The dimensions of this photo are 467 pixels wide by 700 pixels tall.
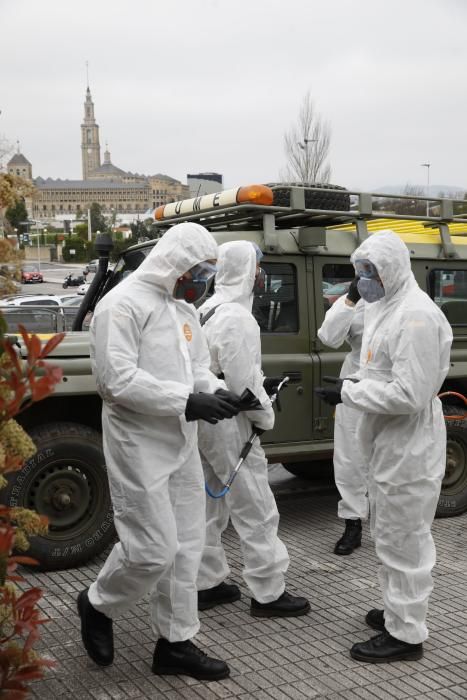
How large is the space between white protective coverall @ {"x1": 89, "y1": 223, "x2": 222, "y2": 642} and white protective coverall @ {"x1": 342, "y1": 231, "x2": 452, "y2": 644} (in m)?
0.83

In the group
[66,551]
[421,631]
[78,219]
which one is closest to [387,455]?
[421,631]

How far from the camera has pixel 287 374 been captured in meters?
5.87

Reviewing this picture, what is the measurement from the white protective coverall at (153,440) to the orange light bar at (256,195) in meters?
1.88

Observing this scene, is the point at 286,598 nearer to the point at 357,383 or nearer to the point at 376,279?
the point at 357,383

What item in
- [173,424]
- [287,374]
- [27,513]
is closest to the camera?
[27,513]

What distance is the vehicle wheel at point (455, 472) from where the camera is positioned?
6.48 metres

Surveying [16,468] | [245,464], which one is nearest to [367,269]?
[245,464]

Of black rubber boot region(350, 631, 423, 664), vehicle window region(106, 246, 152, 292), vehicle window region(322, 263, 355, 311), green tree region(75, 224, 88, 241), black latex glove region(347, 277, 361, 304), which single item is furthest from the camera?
green tree region(75, 224, 88, 241)

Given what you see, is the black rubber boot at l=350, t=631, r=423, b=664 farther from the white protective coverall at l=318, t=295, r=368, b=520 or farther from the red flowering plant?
the red flowering plant

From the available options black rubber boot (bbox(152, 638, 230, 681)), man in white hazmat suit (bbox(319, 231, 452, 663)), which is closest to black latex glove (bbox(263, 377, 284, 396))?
man in white hazmat suit (bbox(319, 231, 452, 663))

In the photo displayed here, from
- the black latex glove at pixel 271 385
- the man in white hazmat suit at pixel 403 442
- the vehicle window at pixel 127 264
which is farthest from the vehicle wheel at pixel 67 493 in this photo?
the man in white hazmat suit at pixel 403 442

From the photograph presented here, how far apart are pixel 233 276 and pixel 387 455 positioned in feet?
4.24

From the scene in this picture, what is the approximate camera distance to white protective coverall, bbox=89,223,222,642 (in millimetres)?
3492

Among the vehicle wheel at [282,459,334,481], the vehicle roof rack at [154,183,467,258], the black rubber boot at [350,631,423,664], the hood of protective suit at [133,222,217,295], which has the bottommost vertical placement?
the vehicle wheel at [282,459,334,481]
